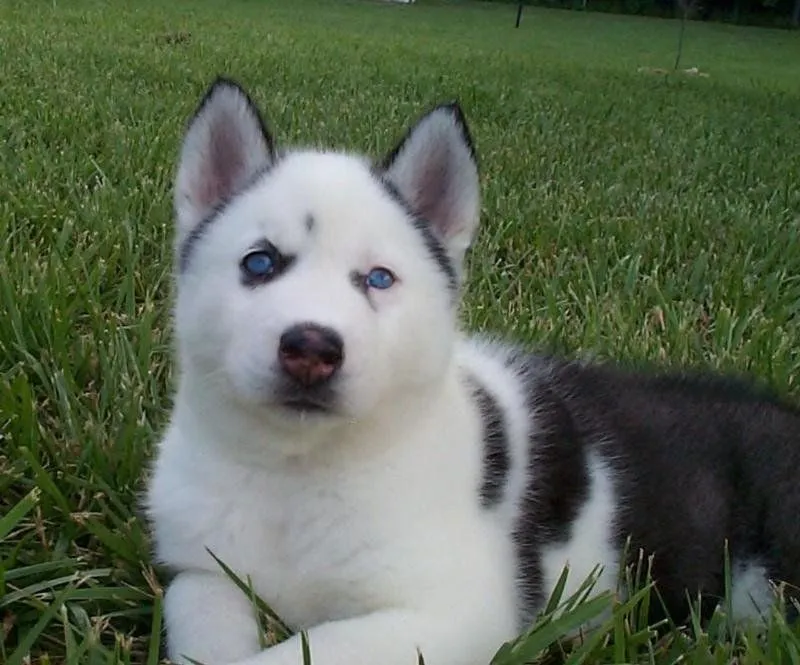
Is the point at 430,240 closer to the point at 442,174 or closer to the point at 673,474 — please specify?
the point at 442,174

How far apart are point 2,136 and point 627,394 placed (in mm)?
4193

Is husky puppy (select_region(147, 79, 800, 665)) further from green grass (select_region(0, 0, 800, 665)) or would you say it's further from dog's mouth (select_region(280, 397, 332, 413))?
green grass (select_region(0, 0, 800, 665))

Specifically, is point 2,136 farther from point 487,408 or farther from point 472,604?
point 472,604

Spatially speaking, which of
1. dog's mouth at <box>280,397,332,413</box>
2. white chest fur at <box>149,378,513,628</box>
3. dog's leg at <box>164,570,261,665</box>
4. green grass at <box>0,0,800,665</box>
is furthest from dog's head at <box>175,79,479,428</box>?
green grass at <box>0,0,800,665</box>

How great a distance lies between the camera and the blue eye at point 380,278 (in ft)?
8.12

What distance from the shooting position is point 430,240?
8.94 feet

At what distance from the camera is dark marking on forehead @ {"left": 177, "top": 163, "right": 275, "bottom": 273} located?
2.69 meters

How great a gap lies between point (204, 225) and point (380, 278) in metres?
0.49

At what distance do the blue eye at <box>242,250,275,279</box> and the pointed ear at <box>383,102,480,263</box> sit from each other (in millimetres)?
454

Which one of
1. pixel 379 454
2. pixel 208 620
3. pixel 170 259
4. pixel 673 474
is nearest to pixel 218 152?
pixel 170 259

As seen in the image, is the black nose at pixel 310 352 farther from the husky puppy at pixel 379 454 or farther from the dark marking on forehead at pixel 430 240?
the dark marking on forehead at pixel 430 240

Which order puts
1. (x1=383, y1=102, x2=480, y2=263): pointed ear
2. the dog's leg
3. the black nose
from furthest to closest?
(x1=383, y1=102, x2=480, y2=263): pointed ear, the dog's leg, the black nose

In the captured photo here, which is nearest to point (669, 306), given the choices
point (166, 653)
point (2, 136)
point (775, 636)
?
point (775, 636)

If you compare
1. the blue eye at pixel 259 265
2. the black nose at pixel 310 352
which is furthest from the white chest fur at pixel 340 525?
the blue eye at pixel 259 265
